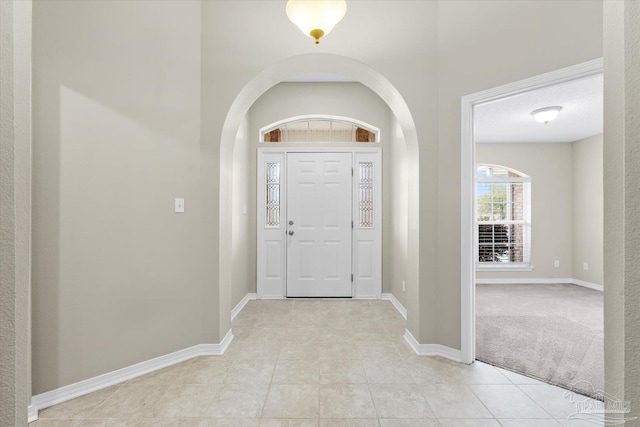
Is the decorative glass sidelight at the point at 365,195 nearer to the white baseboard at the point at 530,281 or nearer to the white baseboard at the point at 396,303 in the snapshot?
the white baseboard at the point at 396,303

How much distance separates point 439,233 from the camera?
8.14 feet

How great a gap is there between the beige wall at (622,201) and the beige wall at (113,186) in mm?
2425

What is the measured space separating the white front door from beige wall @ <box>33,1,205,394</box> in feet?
6.02

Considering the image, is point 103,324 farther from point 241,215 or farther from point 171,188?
point 241,215

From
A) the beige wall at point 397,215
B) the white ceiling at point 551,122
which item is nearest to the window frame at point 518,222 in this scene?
the white ceiling at point 551,122

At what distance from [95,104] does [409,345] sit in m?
3.02

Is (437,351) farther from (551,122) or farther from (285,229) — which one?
(551,122)

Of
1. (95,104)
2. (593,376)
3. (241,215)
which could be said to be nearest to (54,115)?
(95,104)

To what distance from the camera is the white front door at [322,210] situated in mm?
4199

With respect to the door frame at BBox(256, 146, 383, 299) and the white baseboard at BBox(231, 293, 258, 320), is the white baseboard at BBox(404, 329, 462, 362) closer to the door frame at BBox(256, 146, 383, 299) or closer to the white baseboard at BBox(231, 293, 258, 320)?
the door frame at BBox(256, 146, 383, 299)

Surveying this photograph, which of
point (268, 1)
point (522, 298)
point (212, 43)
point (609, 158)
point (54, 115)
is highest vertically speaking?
point (268, 1)

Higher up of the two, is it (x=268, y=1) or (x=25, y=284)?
(x=268, y=1)

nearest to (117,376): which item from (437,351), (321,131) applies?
(437,351)

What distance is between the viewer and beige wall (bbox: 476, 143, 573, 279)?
5430mm
